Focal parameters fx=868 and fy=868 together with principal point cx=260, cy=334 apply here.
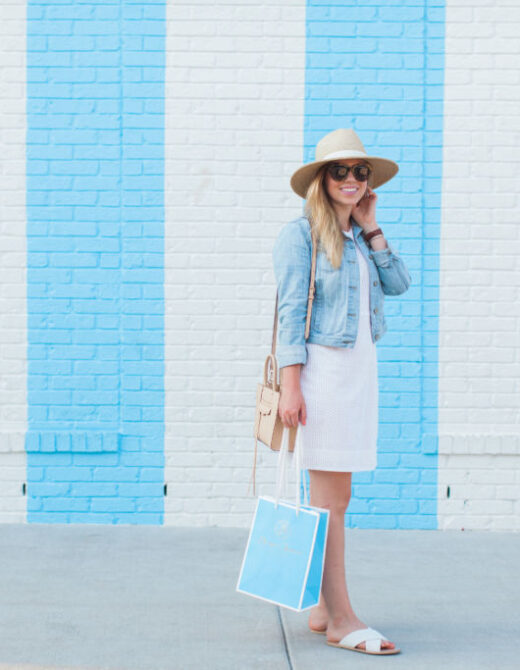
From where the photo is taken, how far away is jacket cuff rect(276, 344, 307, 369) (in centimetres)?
314

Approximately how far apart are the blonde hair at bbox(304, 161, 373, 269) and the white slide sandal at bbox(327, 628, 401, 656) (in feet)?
4.45

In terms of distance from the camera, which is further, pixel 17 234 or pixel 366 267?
pixel 17 234

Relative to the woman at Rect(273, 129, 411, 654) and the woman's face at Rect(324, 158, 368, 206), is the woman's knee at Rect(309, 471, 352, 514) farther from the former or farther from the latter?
the woman's face at Rect(324, 158, 368, 206)

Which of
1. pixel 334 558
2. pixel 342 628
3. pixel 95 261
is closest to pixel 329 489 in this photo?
pixel 334 558

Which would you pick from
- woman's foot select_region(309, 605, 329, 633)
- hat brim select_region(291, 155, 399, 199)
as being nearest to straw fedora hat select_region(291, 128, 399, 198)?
hat brim select_region(291, 155, 399, 199)

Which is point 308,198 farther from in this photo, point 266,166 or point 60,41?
point 60,41

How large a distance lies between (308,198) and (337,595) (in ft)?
4.92

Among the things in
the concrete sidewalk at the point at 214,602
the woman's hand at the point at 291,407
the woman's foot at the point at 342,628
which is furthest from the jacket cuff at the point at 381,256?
the concrete sidewalk at the point at 214,602

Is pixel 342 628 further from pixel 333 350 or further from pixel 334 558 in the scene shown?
pixel 333 350

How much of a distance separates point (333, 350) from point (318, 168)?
0.70 metres

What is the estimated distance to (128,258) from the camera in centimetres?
508

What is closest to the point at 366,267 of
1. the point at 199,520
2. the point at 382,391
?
the point at 382,391

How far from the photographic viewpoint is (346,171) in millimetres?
3246

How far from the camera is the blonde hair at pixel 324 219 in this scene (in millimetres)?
3184
